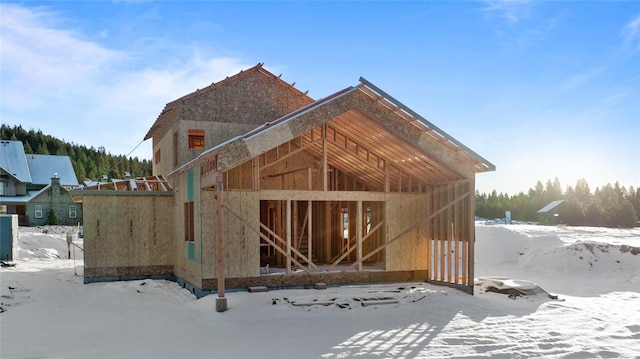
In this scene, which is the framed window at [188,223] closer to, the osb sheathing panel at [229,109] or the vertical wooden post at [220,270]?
the vertical wooden post at [220,270]

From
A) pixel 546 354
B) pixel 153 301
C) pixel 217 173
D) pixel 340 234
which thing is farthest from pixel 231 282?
pixel 546 354

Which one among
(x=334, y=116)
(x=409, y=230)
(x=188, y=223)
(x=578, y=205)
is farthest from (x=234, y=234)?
(x=578, y=205)

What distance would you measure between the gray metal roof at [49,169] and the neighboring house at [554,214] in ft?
180

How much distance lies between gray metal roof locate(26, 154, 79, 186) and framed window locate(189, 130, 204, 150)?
3576 centimetres

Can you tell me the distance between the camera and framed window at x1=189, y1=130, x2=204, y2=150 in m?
16.5

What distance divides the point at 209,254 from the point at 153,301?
2.22m

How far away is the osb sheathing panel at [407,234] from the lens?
14.6 meters

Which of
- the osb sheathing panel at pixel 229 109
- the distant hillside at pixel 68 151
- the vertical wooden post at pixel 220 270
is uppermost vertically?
the distant hillside at pixel 68 151

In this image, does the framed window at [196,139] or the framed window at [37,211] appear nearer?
the framed window at [196,139]

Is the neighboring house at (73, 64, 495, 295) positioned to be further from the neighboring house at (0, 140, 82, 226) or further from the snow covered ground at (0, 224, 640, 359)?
the neighboring house at (0, 140, 82, 226)

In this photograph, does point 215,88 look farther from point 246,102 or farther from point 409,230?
point 409,230

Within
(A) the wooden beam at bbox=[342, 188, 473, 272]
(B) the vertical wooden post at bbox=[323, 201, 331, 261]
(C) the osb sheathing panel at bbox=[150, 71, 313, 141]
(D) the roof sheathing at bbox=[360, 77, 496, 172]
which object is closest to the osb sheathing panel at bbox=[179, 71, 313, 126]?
(C) the osb sheathing panel at bbox=[150, 71, 313, 141]

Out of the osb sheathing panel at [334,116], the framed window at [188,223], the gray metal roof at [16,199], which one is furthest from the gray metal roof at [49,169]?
the osb sheathing panel at [334,116]

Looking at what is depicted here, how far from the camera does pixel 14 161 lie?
44.4 metres
